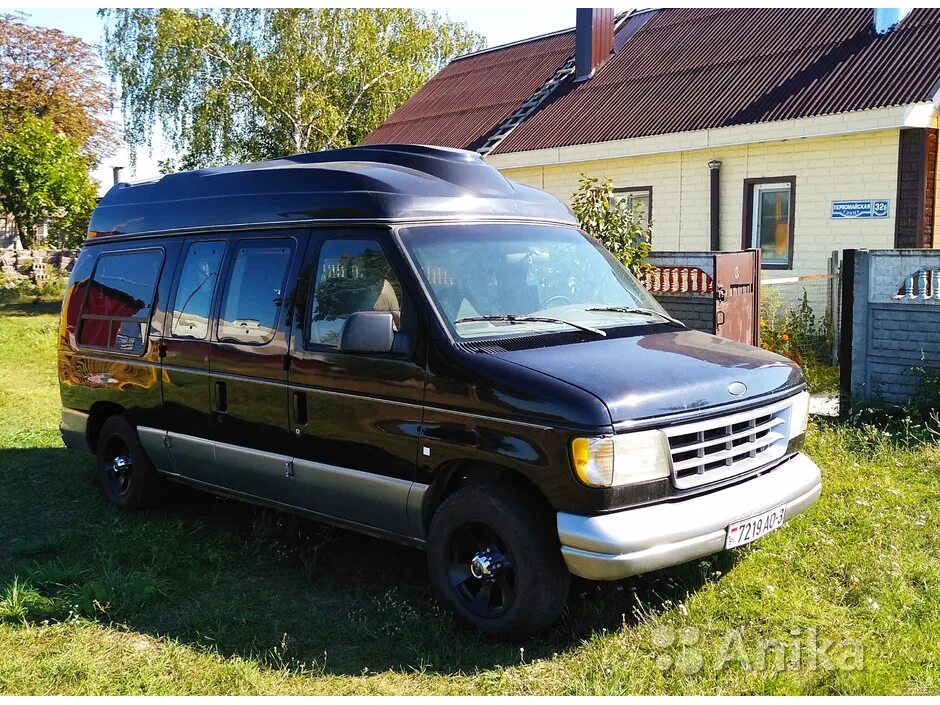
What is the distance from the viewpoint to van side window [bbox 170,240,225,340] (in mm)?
5984

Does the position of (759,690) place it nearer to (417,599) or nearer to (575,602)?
(575,602)

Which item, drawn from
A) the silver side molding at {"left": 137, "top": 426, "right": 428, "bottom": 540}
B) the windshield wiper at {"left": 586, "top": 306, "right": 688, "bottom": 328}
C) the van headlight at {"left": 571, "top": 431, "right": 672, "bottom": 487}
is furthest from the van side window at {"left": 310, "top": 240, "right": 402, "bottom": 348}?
the van headlight at {"left": 571, "top": 431, "right": 672, "bottom": 487}

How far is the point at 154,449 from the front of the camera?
652cm

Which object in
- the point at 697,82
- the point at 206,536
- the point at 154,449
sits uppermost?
the point at 697,82

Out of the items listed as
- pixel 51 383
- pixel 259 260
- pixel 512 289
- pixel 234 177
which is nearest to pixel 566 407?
pixel 512 289

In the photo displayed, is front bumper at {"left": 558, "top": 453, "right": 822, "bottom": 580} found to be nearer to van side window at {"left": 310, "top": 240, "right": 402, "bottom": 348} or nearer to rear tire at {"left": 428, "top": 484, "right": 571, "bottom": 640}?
rear tire at {"left": 428, "top": 484, "right": 571, "bottom": 640}

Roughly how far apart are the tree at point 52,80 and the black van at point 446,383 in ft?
103

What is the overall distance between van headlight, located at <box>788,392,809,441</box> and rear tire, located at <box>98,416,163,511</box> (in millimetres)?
4306

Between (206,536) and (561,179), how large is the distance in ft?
40.2

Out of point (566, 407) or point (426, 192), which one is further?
point (426, 192)

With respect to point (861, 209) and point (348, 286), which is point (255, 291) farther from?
point (861, 209)

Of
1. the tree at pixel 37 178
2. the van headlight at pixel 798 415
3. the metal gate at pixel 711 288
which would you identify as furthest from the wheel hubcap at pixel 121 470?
the tree at pixel 37 178

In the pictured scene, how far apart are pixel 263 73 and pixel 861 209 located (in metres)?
20.8

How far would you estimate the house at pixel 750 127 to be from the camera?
12.7m
